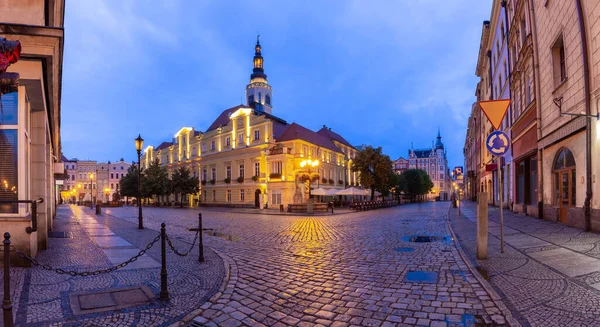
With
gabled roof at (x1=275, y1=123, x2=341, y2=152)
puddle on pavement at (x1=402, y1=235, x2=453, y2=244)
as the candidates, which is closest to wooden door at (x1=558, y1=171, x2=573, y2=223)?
puddle on pavement at (x1=402, y1=235, x2=453, y2=244)

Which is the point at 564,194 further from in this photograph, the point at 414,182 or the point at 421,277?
the point at 414,182

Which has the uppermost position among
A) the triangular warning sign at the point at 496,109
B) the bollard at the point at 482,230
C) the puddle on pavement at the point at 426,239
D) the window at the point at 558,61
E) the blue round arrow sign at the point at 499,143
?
the window at the point at 558,61

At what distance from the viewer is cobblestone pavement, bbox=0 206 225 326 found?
4.39 meters

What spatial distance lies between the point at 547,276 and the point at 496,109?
153 inches

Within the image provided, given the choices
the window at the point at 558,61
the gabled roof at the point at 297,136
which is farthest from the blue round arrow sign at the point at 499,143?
the gabled roof at the point at 297,136

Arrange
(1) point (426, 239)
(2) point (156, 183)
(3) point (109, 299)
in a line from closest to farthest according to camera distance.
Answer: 1. (3) point (109, 299)
2. (1) point (426, 239)
3. (2) point (156, 183)

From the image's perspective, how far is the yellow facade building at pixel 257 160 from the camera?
43.2 meters

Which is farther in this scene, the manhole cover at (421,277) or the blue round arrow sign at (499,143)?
the blue round arrow sign at (499,143)

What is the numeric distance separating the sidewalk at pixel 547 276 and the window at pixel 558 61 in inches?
291

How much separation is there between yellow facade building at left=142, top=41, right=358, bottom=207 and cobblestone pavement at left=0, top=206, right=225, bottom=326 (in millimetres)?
25856

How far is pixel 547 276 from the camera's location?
231 inches

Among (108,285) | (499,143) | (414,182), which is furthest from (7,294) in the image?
(414,182)

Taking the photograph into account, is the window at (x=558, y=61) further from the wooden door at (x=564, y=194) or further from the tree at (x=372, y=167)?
the tree at (x=372, y=167)

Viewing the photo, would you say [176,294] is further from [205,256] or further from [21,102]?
[21,102]
